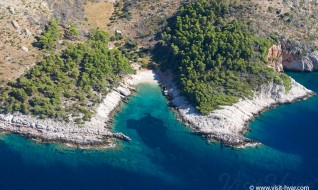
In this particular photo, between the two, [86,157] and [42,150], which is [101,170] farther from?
[42,150]

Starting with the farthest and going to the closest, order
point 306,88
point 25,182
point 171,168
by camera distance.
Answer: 1. point 306,88
2. point 171,168
3. point 25,182

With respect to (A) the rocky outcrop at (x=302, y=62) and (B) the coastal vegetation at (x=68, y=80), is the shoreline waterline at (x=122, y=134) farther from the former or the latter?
(A) the rocky outcrop at (x=302, y=62)

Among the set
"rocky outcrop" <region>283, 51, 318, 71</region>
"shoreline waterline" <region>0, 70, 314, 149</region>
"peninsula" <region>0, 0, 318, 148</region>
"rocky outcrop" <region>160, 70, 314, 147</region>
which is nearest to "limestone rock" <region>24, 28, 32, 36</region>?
"peninsula" <region>0, 0, 318, 148</region>

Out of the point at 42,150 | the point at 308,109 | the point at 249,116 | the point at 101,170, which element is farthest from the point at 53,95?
the point at 308,109

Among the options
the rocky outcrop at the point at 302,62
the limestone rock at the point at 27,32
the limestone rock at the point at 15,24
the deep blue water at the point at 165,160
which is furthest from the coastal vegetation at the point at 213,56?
the limestone rock at the point at 15,24

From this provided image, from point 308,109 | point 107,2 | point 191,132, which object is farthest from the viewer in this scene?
point 107,2

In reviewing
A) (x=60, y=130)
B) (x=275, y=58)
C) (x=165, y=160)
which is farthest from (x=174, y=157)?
(x=275, y=58)
